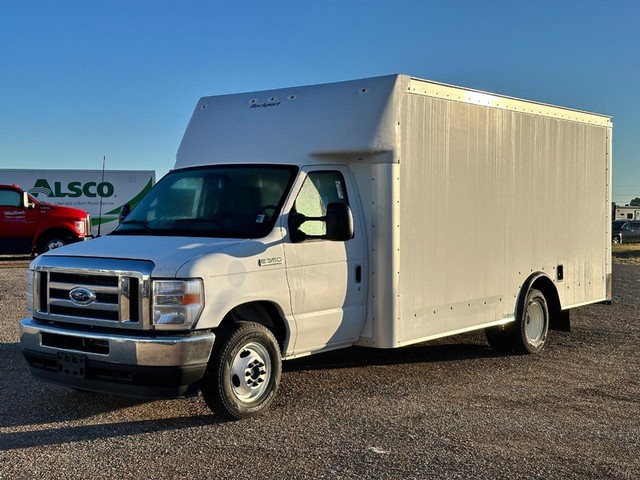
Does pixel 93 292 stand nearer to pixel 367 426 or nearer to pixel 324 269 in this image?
pixel 324 269

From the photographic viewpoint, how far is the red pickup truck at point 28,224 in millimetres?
20438

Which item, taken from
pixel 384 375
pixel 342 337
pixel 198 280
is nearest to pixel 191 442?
pixel 198 280

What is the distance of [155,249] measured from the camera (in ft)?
20.6

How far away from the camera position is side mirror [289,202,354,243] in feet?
22.1

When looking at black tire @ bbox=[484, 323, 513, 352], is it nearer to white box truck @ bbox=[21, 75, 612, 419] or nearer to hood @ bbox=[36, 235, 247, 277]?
white box truck @ bbox=[21, 75, 612, 419]

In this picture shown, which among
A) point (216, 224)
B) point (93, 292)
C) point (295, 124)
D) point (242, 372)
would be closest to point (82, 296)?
point (93, 292)

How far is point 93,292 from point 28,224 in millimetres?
15580

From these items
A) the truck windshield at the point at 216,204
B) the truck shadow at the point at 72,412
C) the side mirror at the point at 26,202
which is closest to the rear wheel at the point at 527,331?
the truck shadow at the point at 72,412

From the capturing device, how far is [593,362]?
9102 mm

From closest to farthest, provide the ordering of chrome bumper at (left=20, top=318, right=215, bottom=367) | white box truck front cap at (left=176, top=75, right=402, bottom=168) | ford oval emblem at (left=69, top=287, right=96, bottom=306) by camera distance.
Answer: chrome bumper at (left=20, top=318, right=215, bottom=367) → ford oval emblem at (left=69, top=287, right=96, bottom=306) → white box truck front cap at (left=176, top=75, right=402, bottom=168)

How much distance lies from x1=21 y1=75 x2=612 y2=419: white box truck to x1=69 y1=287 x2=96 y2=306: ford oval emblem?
0.02m

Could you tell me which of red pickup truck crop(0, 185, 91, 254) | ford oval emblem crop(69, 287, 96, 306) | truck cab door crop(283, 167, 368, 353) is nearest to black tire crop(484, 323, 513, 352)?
truck cab door crop(283, 167, 368, 353)

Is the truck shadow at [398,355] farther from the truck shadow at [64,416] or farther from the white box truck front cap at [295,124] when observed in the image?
the white box truck front cap at [295,124]

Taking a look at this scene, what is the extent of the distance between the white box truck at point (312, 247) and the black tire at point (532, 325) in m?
0.03
